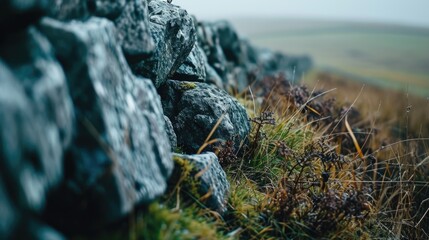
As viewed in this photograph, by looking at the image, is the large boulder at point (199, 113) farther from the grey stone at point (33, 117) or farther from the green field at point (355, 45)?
the green field at point (355, 45)

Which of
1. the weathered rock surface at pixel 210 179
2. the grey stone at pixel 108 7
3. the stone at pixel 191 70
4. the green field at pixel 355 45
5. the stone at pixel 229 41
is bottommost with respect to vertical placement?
the green field at pixel 355 45

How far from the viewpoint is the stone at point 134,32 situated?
2672 mm

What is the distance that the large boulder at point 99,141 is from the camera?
6.45ft

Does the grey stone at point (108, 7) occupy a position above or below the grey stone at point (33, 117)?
above

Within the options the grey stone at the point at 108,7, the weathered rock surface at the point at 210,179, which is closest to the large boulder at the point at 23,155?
the grey stone at the point at 108,7

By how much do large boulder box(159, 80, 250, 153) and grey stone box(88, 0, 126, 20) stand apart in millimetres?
1288

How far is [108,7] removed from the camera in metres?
2.58

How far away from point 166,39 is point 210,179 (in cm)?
133

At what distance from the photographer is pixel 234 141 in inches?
150

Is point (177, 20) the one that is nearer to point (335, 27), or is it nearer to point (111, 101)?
point (111, 101)

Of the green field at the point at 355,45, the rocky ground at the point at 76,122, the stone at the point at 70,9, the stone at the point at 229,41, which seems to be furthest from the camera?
the green field at the point at 355,45

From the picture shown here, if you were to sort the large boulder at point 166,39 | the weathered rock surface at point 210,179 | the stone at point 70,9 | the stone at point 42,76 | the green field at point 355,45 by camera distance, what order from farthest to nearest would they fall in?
the green field at point 355,45 < the large boulder at point 166,39 < the weathered rock surface at point 210,179 < the stone at point 70,9 < the stone at point 42,76

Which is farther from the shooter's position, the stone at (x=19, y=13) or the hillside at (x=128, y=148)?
the stone at (x=19, y=13)

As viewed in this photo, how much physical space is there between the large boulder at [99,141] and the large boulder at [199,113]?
4.13 feet
